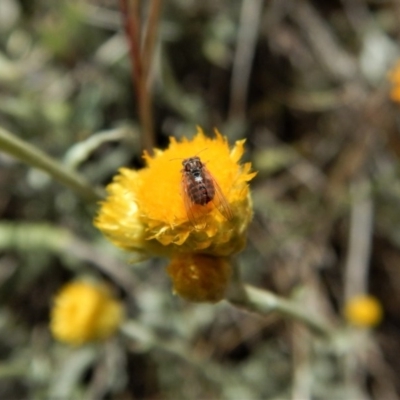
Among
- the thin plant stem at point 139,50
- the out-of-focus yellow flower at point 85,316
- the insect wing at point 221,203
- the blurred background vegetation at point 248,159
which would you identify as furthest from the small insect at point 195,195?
the blurred background vegetation at point 248,159

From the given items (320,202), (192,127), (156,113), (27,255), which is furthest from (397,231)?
(27,255)

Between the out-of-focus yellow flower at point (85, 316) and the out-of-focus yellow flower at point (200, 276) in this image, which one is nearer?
the out-of-focus yellow flower at point (200, 276)

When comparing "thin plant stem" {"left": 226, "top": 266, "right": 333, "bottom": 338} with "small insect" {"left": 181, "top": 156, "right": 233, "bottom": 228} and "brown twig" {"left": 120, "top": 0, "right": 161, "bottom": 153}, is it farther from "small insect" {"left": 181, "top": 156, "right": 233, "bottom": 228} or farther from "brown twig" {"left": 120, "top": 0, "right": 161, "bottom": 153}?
"brown twig" {"left": 120, "top": 0, "right": 161, "bottom": 153}

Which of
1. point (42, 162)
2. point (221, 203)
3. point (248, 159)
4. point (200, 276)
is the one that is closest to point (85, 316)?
point (42, 162)

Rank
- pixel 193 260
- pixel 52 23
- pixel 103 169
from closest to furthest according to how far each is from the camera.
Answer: pixel 193 260
pixel 103 169
pixel 52 23

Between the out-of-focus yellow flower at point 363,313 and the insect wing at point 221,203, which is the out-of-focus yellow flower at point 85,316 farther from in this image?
the insect wing at point 221,203

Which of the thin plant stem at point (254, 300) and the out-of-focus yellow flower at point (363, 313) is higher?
the out-of-focus yellow flower at point (363, 313)

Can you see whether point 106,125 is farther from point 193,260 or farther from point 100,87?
point 193,260
